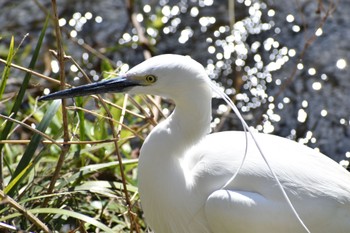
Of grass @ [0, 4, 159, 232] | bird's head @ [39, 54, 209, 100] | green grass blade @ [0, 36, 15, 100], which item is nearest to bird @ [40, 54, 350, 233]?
bird's head @ [39, 54, 209, 100]

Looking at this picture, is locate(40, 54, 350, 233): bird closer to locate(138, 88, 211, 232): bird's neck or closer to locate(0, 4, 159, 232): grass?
locate(138, 88, 211, 232): bird's neck

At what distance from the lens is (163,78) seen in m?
2.37

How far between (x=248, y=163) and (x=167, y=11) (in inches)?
93.0

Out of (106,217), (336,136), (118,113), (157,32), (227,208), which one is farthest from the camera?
(157,32)

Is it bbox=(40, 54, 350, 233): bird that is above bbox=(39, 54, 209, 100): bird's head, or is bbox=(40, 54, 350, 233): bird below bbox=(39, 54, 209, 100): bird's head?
below

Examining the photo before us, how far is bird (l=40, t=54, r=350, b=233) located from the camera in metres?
2.38

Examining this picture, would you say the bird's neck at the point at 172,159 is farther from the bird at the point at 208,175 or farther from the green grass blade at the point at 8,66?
the green grass blade at the point at 8,66

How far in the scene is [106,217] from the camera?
312cm

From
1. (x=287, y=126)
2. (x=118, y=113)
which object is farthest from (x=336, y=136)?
(x=118, y=113)

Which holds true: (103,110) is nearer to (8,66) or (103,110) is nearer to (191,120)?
(8,66)

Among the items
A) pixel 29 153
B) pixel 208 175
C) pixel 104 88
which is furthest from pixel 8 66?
pixel 208 175

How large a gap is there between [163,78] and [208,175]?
34 cm

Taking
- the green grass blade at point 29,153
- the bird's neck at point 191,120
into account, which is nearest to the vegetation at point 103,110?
the green grass blade at point 29,153

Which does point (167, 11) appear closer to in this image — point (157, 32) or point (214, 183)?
point (157, 32)
